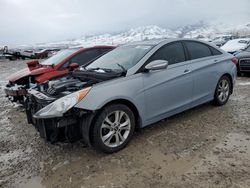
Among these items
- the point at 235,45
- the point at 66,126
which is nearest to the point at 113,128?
the point at 66,126

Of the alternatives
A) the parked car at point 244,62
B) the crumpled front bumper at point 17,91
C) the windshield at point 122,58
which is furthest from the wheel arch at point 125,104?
the parked car at point 244,62

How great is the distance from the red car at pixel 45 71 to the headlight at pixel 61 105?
2.62m

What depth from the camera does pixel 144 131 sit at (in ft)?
15.0

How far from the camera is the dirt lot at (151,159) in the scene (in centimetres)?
311

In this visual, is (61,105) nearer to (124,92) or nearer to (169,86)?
(124,92)

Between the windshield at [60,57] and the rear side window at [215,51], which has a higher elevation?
the rear side window at [215,51]

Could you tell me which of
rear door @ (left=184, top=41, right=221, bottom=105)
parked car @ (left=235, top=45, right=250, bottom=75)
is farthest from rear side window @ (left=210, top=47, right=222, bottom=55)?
parked car @ (left=235, top=45, right=250, bottom=75)

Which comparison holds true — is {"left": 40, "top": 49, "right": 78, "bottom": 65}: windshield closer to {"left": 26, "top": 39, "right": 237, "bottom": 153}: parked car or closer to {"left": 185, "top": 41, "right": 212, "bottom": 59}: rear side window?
{"left": 26, "top": 39, "right": 237, "bottom": 153}: parked car

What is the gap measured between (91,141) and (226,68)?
357 centimetres

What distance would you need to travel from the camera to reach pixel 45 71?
6766 mm

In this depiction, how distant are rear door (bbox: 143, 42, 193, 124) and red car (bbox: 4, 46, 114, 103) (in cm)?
215

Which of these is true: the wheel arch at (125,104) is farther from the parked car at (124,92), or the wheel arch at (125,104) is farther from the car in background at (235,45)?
the car in background at (235,45)

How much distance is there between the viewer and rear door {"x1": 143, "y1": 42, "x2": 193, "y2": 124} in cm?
414

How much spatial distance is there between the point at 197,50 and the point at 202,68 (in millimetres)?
407
